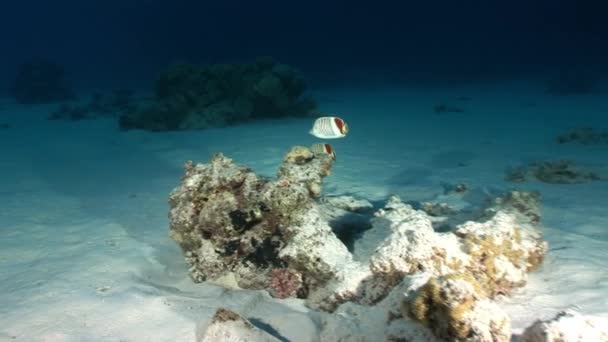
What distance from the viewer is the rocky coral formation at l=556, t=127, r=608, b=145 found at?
35.9 ft

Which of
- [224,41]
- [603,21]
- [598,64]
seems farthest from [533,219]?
[224,41]

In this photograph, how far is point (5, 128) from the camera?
56.2 ft

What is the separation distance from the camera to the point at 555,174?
25.5 feet

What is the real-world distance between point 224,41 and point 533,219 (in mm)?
67645

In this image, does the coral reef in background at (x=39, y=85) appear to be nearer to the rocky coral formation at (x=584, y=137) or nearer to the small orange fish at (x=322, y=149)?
the small orange fish at (x=322, y=149)

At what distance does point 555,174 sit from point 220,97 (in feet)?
39.0

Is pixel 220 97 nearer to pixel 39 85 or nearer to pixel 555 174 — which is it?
pixel 555 174

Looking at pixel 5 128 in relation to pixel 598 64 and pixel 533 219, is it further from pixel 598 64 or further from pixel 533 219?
pixel 598 64

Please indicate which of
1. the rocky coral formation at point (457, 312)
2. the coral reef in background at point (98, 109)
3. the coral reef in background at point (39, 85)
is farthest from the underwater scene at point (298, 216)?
the coral reef in background at point (39, 85)

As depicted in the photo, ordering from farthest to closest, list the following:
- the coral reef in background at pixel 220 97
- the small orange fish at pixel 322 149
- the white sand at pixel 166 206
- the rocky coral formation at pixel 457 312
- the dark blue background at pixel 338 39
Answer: the dark blue background at pixel 338 39 < the coral reef in background at pixel 220 97 < the small orange fish at pixel 322 149 < the white sand at pixel 166 206 < the rocky coral formation at pixel 457 312

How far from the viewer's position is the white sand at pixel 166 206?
11.9ft

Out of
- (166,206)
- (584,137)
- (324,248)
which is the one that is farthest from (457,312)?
(584,137)

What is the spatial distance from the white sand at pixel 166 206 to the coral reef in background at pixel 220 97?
860 mm

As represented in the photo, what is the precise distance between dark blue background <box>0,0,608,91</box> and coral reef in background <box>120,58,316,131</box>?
23.4 meters
